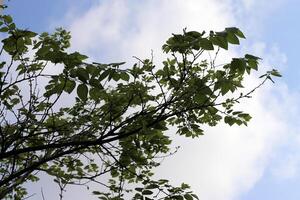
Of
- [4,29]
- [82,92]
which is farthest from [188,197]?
[4,29]

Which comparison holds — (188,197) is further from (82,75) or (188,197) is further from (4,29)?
(4,29)

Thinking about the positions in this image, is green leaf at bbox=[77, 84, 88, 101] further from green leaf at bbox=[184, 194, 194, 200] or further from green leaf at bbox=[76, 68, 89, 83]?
green leaf at bbox=[184, 194, 194, 200]

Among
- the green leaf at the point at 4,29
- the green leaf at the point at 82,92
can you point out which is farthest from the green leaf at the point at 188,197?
the green leaf at the point at 4,29

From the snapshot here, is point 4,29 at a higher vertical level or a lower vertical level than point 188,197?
higher

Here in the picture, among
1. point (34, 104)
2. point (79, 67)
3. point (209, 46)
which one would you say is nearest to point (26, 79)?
point (34, 104)

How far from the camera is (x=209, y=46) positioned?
10.5ft

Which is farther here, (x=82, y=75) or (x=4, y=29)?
(x=4, y=29)

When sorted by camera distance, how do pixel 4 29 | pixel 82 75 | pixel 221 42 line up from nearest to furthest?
pixel 221 42
pixel 82 75
pixel 4 29

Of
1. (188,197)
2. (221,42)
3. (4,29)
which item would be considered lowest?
(188,197)

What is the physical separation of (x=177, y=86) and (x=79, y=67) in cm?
202

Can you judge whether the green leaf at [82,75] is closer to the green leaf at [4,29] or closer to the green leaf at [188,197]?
the green leaf at [4,29]

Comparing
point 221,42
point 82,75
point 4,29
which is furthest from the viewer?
point 4,29

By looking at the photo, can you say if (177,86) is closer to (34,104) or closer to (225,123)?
(225,123)

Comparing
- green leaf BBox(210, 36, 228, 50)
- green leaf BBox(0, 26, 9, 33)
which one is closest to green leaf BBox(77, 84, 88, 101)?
green leaf BBox(210, 36, 228, 50)
